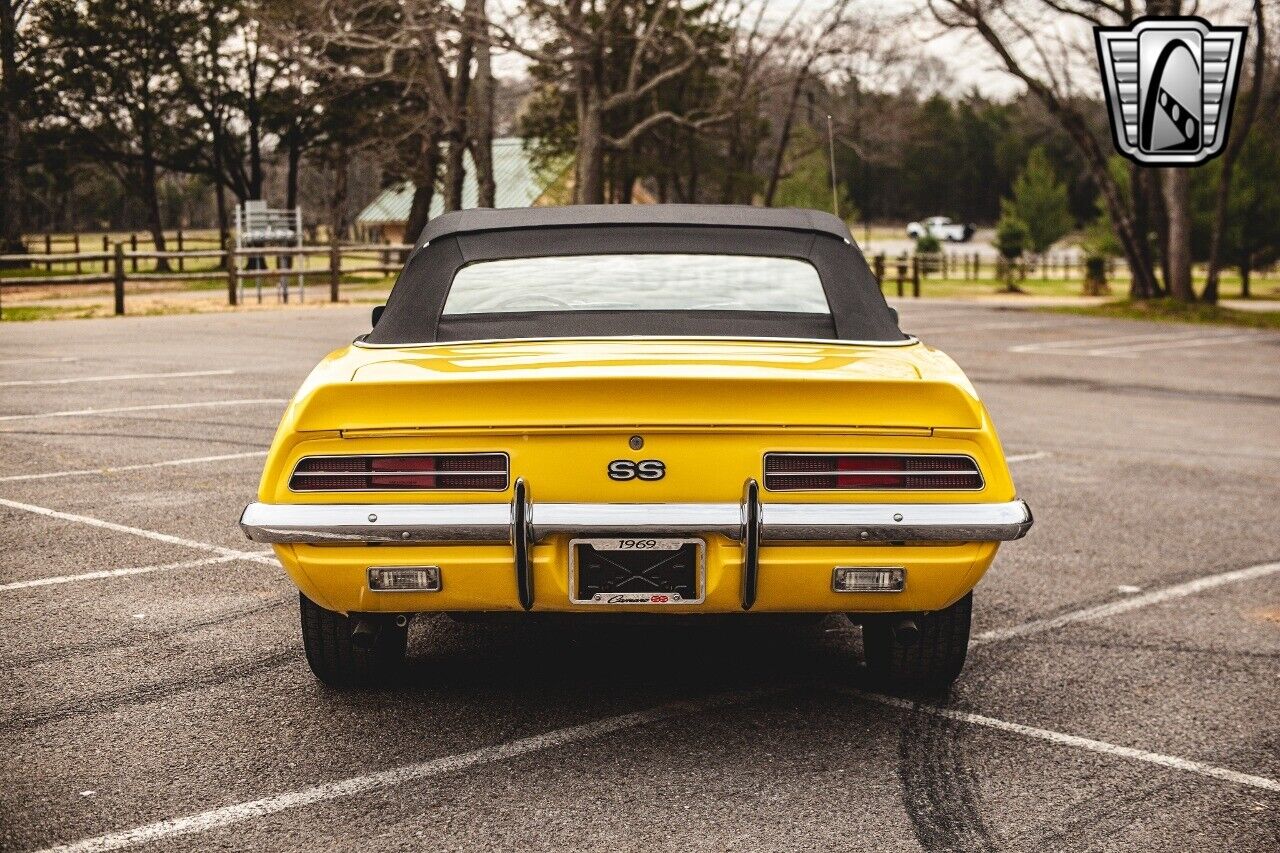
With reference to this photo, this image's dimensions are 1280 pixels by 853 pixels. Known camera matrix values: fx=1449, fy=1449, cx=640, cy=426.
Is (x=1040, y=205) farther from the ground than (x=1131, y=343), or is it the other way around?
(x=1040, y=205)

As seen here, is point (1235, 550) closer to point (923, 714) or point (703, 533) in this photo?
Result: point (923, 714)

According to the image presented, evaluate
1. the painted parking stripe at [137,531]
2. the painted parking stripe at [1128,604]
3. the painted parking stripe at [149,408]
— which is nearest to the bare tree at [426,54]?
the painted parking stripe at [149,408]

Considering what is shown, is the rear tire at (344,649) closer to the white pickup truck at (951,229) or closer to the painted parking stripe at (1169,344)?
the painted parking stripe at (1169,344)

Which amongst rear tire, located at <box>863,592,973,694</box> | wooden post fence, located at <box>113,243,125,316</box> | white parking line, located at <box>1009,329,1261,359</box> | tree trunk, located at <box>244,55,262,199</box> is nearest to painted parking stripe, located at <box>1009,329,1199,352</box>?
white parking line, located at <box>1009,329,1261,359</box>

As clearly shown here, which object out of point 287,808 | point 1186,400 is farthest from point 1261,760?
point 1186,400

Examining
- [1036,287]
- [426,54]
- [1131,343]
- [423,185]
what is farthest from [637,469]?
[1036,287]

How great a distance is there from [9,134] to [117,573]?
41895 millimetres

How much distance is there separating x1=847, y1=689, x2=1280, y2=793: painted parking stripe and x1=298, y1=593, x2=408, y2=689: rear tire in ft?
4.88

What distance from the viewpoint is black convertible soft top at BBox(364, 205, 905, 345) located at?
4.80 metres

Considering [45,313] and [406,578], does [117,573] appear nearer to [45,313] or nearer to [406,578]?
[406,578]

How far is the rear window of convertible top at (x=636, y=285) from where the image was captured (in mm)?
5055

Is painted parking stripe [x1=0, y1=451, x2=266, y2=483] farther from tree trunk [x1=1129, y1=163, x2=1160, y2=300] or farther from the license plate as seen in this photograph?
tree trunk [x1=1129, y1=163, x2=1160, y2=300]

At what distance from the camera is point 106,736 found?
415 centimetres

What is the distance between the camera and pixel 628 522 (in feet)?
12.4
